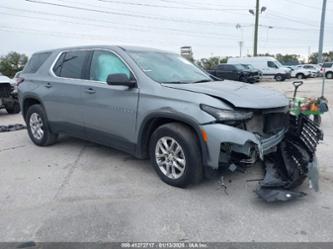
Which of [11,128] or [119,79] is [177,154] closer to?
[119,79]

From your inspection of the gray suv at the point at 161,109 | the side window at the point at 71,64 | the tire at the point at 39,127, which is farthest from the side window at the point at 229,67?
the side window at the point at 71,64

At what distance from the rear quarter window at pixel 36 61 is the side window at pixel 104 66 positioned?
1.45m

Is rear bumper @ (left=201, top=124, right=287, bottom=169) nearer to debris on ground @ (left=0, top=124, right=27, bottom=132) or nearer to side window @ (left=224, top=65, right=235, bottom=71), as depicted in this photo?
debris on ground @ (left=0, top=124, right=27, bottom=132)

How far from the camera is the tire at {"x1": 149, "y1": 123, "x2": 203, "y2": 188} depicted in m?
3.53

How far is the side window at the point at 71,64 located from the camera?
15.9 ft

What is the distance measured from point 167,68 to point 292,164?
2111 mm

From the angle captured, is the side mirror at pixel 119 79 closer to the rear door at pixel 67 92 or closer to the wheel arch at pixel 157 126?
the wheel arch at pixel 157 126

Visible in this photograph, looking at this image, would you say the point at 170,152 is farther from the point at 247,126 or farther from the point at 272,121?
the point at 272,121

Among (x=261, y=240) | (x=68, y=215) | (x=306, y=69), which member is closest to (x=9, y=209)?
(x=68, y=215)

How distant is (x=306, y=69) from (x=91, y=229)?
113 ft

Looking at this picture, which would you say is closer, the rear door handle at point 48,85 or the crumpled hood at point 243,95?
the crumpled hood at point 243,95

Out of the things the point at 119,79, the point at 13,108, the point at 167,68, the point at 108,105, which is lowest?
the point at 13,108

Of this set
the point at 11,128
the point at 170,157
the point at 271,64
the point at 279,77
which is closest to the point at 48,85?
the point at 170,157

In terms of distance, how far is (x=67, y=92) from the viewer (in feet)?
16.2
